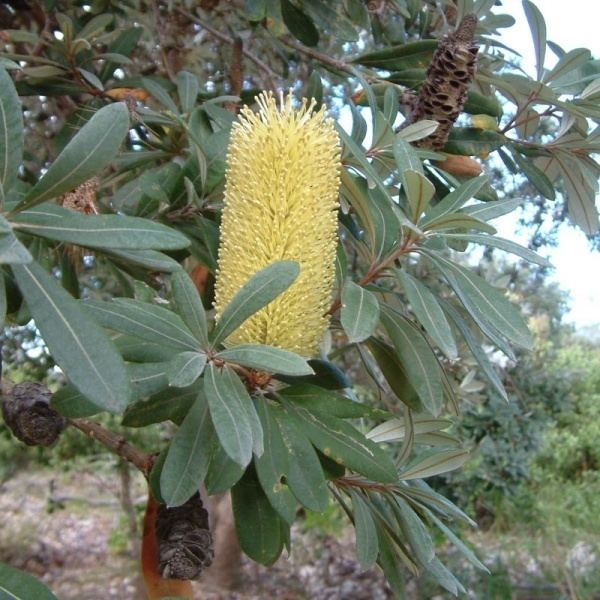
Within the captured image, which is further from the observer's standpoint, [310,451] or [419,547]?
[419,547]

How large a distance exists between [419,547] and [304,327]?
1.04ft

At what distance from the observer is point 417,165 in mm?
816

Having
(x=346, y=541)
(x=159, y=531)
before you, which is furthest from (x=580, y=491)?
(x=159, y=531)

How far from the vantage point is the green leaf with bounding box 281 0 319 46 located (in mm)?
1427

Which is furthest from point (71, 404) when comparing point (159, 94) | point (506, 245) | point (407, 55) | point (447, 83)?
point (407, 55)

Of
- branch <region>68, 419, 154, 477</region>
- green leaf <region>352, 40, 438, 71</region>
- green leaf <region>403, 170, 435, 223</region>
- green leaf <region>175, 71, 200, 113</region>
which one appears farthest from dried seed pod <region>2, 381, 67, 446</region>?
green leaf <region>352, 40, 438, 71</region>

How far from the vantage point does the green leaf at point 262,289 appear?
0.64 metres

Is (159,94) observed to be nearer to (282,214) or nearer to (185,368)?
(282,214)

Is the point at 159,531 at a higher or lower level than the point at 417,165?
lower

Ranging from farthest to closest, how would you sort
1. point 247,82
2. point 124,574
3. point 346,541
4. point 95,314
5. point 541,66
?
point 346,541 → point 124,574 → point 247,82 → point 541,66 → point 95,314

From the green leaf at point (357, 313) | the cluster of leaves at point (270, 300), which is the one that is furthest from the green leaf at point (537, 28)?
the green leaf at point (357, 313)

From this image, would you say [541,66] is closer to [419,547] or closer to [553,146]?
[553,146]

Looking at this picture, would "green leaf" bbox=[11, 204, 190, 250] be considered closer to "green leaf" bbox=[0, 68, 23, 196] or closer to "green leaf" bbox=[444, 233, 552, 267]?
"green leaf" bbox=[0, 68, 23, 196]

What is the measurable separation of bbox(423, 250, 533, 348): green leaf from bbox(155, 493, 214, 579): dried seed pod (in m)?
0.36
